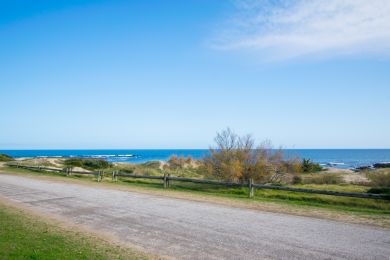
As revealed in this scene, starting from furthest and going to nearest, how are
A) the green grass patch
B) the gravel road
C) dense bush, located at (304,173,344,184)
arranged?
dense bush, located at (304,173,344,184) → the gravel road → the green grass patch

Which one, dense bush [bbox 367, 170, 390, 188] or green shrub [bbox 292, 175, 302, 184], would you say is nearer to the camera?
dense bush [bbox 367, 170, 390, 188]

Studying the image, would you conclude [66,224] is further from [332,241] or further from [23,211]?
[332,241]

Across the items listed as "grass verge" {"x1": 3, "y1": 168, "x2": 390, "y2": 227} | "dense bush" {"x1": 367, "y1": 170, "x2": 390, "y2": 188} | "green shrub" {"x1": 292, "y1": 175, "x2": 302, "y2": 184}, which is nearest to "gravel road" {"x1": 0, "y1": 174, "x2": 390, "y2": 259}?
"grass verge" {"x1": 3, "y1": 168, "x2": 390, "y2": 227}

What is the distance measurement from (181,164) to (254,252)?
40066mm

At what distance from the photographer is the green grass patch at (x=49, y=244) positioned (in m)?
7.39

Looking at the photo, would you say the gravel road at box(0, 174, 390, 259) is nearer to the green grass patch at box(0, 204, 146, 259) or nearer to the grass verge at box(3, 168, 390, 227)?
the green grass patch at box(0, 204, 146, 259)

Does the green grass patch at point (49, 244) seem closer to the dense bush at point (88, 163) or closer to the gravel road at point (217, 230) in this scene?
the gravel road at point (217, 230)

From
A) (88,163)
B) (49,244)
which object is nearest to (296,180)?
(49,244)

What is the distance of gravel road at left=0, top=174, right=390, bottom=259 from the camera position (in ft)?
25.7

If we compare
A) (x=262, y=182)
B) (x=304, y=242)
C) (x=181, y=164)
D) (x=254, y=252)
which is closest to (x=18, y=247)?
(x=254, y=252)

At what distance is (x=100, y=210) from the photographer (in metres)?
13.2

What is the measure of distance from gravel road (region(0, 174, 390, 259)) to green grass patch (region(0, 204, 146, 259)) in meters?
0.78

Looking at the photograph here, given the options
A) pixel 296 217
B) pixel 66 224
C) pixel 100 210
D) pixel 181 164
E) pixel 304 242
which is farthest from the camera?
pixel 181 164

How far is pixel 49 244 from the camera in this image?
824 cm
